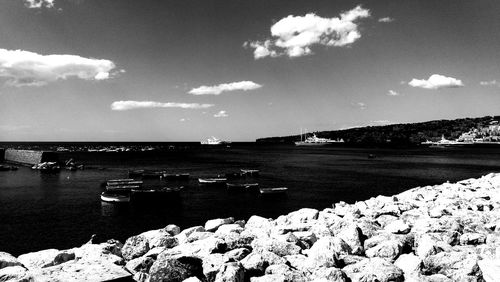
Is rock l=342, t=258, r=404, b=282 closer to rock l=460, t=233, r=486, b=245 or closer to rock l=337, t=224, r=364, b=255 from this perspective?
rock l=337, t=224, r=364, b=255

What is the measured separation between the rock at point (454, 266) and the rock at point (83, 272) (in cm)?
669

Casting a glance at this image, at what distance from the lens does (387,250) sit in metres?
9.76

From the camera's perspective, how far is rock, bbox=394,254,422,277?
8258mm

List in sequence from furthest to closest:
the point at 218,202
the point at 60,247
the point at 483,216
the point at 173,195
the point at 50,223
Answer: the point at 173,195, the point at 218,202, the point at 50,223, the point at 60,247, the point at 483,216

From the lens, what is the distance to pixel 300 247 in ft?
33.9

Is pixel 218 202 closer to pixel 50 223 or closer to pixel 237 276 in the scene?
pixel 50 223

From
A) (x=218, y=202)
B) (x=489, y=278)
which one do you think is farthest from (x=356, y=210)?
(x=218, y=202)

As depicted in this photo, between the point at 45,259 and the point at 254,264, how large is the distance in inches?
225

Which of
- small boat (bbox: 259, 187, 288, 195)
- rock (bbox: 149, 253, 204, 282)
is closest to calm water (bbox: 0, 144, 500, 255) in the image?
small boat (bbox: 259, 187, 288, 195)

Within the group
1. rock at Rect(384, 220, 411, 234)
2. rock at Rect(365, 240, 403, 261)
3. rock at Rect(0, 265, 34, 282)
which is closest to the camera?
rock at Rect(0, 265, 34, 282)

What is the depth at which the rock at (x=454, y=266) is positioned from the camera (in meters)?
7.95

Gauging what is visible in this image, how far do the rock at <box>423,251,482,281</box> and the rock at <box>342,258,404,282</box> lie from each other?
1.00 metres

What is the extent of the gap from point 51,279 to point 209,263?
3131 millimetres

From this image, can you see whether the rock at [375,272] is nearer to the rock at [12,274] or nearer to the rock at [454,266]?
the rock at [454,266]
